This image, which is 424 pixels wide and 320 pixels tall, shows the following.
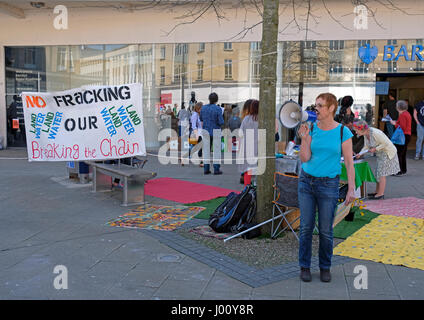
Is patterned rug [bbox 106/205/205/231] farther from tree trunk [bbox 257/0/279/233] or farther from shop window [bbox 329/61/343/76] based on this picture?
shop window [bbox 329/61/343/76]

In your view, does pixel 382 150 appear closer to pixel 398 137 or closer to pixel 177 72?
pixel 398 137

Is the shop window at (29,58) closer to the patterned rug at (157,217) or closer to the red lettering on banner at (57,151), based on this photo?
the red lettering on banner at (57,151)

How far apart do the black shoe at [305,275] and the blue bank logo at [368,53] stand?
39.8 ft

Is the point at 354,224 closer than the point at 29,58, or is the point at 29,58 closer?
the point at 354,224

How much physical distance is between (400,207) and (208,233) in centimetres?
381

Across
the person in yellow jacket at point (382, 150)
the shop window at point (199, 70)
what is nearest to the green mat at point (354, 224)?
the person in yellow jacket at point (382, 150)

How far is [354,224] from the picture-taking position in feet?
22.2

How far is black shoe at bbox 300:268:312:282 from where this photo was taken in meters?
4.50

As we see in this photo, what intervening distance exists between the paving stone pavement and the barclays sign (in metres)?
10.7

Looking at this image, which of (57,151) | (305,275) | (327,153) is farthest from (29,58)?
(305,275)

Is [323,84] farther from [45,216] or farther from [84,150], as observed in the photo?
[45,216]

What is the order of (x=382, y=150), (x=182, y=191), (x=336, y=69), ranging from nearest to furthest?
1. (x=382, y=150)
2. (x=182, y=191)
3. (x=336, y=69)

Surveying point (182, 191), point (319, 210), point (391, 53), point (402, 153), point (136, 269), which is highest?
point (391, 53)
